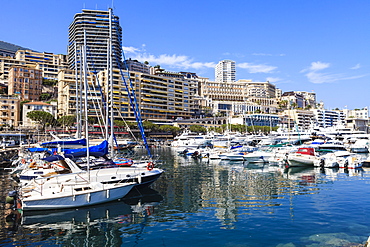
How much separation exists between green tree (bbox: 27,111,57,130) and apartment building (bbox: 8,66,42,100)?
101ft

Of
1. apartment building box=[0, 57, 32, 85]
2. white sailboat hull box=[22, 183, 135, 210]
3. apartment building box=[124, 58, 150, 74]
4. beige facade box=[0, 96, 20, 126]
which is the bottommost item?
white sailboat hull box=[22, 183, 135, 210]

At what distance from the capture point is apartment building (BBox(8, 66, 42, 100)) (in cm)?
12795

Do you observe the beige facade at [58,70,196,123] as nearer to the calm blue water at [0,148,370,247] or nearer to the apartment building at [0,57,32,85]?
the apartment building at [0,57,32,85]

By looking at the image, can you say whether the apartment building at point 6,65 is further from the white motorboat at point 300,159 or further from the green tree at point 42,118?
the white motorboat at point 300,159

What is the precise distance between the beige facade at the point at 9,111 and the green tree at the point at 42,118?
1072 cm

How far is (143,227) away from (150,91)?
127801 mm

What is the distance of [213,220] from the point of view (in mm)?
18672

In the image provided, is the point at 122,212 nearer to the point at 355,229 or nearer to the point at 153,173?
the point at 153,173

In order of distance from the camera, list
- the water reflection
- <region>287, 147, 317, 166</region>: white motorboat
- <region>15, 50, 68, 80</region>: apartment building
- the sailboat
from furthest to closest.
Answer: <region>15, 50, 68, 80</region>: apartment building
<region>287, 147, 317, 166</region>: white motorboat
the sailboat
the water reflection

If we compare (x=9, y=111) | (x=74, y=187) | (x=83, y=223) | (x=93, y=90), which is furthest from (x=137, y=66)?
(x=83, y=223)

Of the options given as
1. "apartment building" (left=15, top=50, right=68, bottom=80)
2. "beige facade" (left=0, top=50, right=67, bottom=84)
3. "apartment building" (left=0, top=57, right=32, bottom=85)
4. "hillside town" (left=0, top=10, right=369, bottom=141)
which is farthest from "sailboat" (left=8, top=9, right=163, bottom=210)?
"apartment building" (left=15, top=50, right=68, bottom=80)

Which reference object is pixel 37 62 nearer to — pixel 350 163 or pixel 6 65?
pixel 6 65

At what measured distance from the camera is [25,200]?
20109 mm

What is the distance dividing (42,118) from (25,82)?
37.5m
